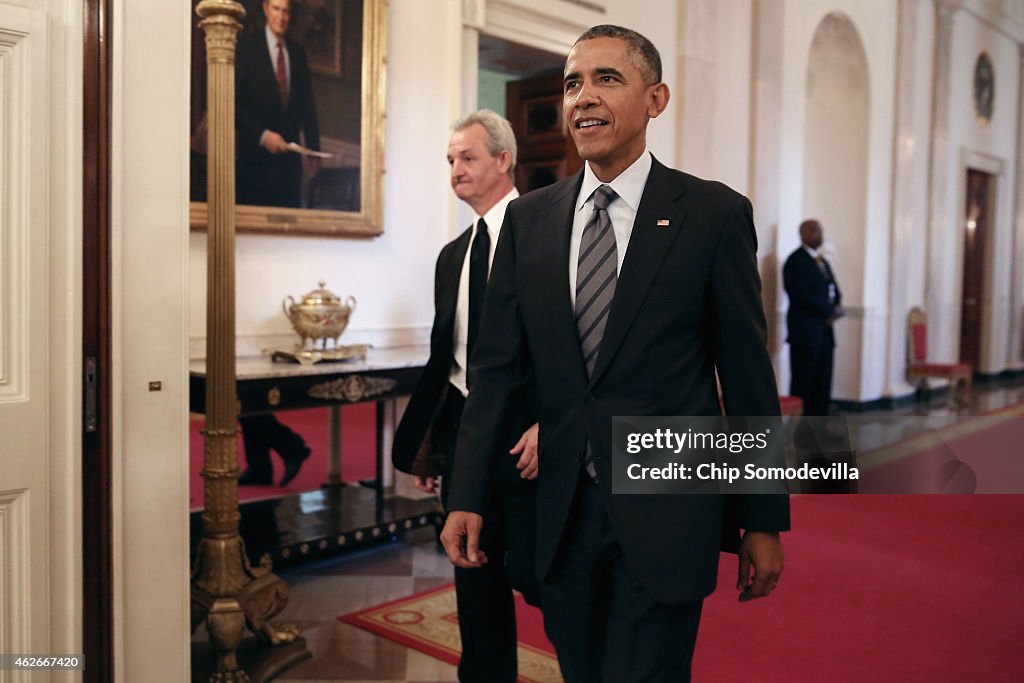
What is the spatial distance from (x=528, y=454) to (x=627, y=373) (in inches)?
15.0

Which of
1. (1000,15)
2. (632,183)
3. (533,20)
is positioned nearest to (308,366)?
(632,183)

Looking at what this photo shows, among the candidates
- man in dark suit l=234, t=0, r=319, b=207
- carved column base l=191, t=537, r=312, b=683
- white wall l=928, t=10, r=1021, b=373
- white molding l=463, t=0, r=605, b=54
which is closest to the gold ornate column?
carved column base l=191, t=537, r=312, b=683

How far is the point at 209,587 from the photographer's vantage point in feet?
11.0

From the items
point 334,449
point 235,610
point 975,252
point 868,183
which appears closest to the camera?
point 235,610

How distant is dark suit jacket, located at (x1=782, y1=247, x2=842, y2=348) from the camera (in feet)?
29.5

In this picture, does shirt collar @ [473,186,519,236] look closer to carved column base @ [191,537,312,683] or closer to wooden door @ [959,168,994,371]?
carved column base @ [191,537,312,683]

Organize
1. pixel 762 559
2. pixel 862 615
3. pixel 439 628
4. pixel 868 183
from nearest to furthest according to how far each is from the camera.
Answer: pixel 762 559 < pixel 439 628 < pixel 862 615 < pixel 868 183

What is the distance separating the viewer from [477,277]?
2709 millimetres

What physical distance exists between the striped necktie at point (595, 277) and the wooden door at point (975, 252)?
43.7ft

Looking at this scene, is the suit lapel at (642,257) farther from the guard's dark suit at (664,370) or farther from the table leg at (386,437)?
the table leg at (386,437)

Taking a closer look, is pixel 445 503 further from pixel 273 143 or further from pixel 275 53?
pixel 275 53

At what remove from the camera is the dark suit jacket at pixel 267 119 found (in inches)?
189

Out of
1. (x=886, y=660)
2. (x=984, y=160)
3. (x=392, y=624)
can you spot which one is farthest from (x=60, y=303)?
(x=984, y=160)

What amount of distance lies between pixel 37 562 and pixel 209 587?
1105 millimetres
